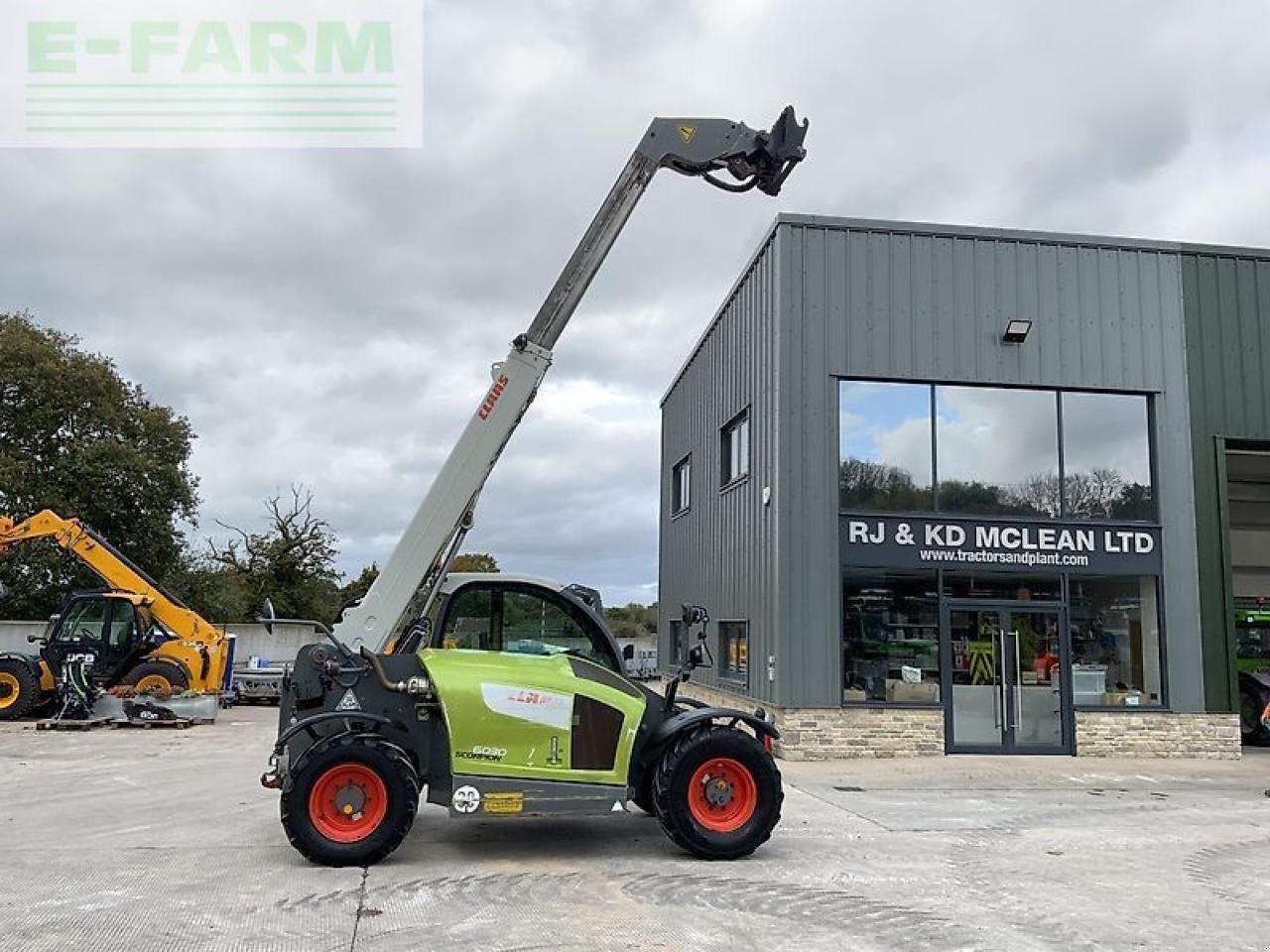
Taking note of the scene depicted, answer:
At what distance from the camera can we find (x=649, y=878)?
7.34 metres

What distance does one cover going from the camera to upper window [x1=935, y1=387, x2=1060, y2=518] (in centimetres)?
1502

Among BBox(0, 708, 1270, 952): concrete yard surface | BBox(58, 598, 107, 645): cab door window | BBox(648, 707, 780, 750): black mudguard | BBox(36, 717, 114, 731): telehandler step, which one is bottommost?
BBox(0, 708, 1270, 952): concrete yard surface

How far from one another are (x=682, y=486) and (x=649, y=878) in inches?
646

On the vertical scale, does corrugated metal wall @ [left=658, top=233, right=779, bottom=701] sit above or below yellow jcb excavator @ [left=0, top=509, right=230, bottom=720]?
above

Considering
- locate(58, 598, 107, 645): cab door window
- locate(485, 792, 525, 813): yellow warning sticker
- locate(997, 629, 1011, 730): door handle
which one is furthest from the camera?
locate(58, 598, 107, 645): cab door window

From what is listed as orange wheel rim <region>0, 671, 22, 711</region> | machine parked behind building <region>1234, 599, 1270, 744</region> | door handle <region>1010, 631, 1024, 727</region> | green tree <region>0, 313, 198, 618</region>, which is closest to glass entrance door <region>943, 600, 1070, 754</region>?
door handle <region>1010, 631, 1024, 727</region>

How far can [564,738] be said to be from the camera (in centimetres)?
785

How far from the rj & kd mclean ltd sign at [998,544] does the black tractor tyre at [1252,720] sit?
4.04 meters

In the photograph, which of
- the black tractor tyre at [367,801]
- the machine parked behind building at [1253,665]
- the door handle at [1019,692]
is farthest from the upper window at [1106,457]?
the black tractor tyre at [367,801]

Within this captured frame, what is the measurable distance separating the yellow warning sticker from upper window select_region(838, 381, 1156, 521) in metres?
8.16

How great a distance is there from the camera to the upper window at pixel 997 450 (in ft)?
49.3

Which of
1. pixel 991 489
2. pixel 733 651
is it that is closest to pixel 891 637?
pixel 991 489

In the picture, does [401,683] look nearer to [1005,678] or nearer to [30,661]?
[1005,678]

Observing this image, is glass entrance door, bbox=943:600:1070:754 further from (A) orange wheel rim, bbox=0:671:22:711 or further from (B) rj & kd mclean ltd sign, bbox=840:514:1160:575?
(A) orange wheel rim, bbox=0:671:22:711
